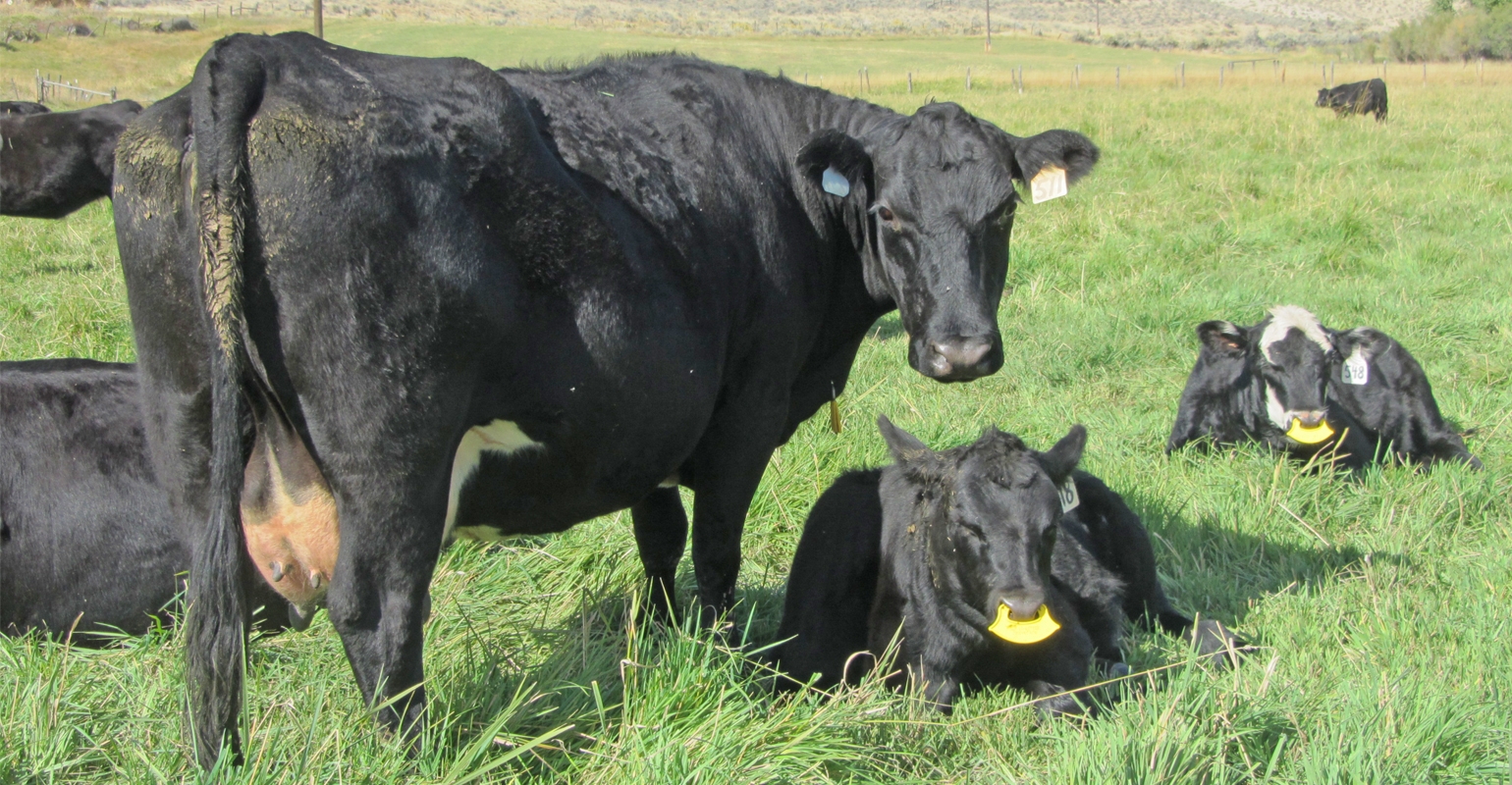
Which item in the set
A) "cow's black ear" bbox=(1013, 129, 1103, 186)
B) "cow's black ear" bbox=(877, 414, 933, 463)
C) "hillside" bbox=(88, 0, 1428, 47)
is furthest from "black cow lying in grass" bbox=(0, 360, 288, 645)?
"hillside" bbox=(88, 0, 1428, 47)

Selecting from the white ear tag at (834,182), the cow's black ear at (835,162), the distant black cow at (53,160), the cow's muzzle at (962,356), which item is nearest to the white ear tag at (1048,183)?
the cow's black ear at (835,162)

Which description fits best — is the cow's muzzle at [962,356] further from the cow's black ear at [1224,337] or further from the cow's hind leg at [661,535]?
the cow's black ear at [1224,337]

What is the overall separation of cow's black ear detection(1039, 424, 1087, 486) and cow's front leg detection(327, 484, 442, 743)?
2143 mm

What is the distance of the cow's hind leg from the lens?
148 inches

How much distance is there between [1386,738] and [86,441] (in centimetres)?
406

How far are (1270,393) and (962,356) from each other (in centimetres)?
330

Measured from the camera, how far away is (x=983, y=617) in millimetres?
3508

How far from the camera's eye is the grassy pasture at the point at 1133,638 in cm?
264

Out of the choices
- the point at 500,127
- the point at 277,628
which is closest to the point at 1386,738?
the point at 500,127

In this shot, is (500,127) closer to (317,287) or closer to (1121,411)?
(317,287)

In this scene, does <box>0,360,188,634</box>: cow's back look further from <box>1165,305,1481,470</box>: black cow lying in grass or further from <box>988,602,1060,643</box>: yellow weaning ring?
<box>1165,305,1481,470</box>: black cow lying in grass

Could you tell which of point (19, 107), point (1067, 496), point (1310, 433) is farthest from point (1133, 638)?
point (19, 107)

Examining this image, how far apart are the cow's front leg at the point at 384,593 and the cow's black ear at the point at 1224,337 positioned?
504cm

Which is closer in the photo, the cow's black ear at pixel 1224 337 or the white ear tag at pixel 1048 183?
the white ear tag at pixel 1048 183
